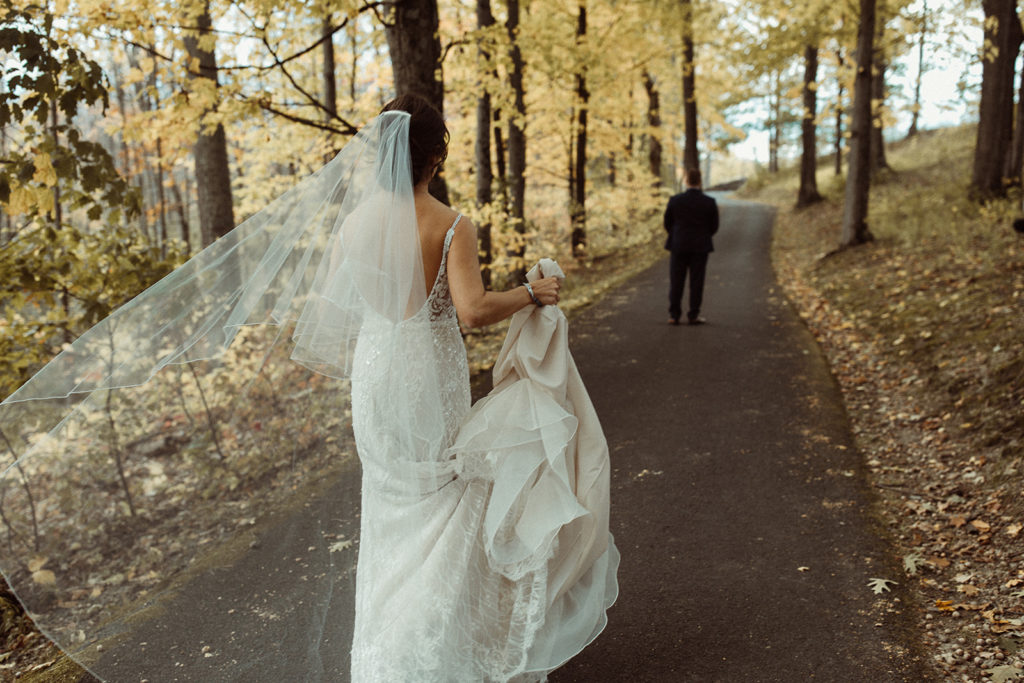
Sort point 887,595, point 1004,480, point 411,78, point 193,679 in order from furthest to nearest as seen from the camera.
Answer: point 411,78 → point 1004,480 → point 887,595 → point 193,679

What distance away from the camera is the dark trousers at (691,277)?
10438mm

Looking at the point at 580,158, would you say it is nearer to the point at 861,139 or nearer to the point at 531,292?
the point at 861,139

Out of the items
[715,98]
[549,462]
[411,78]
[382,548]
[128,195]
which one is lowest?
[382,548]

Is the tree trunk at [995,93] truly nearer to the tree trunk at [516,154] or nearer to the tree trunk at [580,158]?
the tree trunk at [580,158]

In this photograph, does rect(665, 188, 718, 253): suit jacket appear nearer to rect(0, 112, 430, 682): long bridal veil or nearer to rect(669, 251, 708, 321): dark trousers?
rect(669, 251, 708, 321): dark trousers

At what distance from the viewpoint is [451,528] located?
2980 millimetres

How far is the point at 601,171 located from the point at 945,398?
68.3 ft

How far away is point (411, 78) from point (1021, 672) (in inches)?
240

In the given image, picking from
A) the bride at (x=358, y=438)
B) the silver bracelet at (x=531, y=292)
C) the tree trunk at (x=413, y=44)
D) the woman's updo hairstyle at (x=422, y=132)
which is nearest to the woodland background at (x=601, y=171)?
the tree trunk at (x=413, y=44)

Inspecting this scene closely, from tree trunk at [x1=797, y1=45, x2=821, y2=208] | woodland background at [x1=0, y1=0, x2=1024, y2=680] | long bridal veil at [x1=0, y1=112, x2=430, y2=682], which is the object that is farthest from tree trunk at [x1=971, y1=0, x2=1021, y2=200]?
long bridal veil at [x1=0, y1=112, x2=430, y2=682]

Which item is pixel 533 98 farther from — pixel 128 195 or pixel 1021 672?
pixel 1021 672

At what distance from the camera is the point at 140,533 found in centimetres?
313

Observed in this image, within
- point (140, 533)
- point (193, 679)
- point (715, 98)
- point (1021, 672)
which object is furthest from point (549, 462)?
point (715, 98)

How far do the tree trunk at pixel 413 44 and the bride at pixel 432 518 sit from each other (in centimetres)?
407
